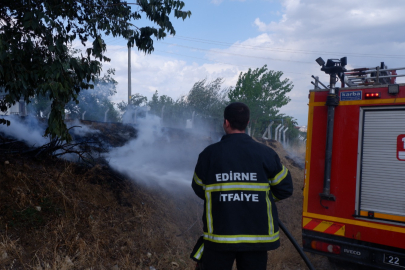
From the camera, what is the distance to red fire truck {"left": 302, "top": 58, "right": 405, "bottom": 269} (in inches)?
143

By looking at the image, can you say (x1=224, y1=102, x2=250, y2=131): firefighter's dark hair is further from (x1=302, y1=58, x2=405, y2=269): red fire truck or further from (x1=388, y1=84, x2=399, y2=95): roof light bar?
(x1=388, y1=84, x2=399, y2=95): roof light bar

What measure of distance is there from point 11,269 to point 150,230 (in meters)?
1.98

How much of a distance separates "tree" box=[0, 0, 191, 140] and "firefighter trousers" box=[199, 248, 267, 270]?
2568mm

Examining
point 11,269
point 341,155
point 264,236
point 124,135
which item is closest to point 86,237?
point 11,269

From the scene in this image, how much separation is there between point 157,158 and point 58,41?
188 inches

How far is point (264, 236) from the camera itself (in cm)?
227

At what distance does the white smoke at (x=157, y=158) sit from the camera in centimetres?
699

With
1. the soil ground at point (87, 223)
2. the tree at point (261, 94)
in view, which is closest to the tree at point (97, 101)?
the tree at point (261, 94)

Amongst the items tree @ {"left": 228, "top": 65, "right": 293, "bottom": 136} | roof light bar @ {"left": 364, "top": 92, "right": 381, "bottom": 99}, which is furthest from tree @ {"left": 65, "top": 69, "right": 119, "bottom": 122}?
roof light bar @ {"left": 364, "top": 92, "right": 381, "bottom": 99}

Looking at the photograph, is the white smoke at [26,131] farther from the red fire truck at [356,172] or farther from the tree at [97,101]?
the tree at [97,101]

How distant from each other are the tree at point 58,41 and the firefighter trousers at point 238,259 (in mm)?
2568

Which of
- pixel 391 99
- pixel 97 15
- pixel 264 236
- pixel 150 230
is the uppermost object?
pixel 97 15

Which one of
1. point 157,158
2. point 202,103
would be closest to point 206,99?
point 202,103

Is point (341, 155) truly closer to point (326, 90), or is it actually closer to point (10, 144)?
point (326, 90)
